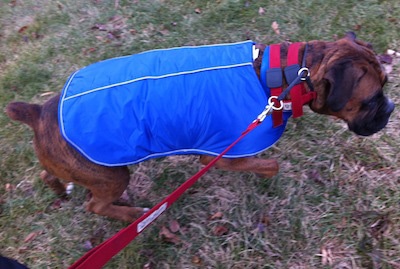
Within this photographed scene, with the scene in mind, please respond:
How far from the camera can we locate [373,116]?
10.6 feet

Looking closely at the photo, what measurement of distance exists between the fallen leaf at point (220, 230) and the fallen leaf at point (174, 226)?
1.08ft

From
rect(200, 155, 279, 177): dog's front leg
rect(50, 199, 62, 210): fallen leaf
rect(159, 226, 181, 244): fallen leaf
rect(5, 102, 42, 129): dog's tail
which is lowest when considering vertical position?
rect(159, 226, 181, 244): fallen leaf

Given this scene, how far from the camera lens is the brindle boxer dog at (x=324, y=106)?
9.77ft

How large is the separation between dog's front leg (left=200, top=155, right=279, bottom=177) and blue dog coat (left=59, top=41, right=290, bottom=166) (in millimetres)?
241

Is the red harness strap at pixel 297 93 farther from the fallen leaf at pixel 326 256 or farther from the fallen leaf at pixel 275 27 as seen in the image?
the fallen leaf at pixel 275 27

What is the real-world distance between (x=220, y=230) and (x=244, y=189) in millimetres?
467

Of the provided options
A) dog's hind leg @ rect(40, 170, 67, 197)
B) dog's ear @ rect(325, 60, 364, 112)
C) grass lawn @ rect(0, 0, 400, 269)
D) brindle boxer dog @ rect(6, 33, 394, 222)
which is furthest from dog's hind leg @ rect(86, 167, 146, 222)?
dog's ear @ rect(325, 60, 364, 112)

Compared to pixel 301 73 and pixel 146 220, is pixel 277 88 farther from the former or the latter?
pixel 146 220

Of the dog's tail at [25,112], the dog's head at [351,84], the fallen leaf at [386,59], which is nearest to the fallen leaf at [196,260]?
the dog's head at [351,84]

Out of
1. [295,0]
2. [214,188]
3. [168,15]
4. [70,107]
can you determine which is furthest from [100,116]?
[295,0]

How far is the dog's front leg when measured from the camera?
3.38 m

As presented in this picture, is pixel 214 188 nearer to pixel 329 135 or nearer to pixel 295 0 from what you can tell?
pixel 329 135

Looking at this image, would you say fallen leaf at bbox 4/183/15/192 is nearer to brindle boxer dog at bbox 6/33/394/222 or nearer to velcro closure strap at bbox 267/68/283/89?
brindle boxer dog at bbox 6/33/394/222

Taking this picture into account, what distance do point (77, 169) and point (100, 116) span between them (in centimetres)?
45
